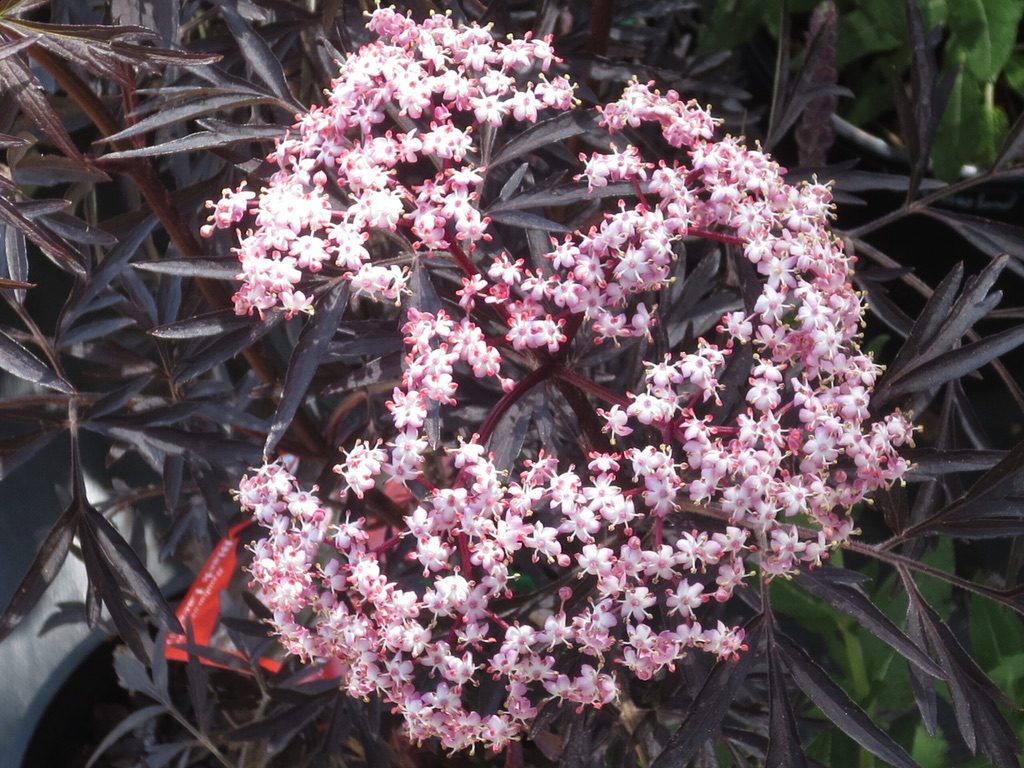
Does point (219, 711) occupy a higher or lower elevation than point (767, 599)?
lower

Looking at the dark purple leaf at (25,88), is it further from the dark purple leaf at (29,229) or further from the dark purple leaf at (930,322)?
the dark purple leaf at (930,322)

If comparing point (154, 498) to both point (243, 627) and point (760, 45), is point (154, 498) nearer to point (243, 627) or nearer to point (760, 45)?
point (243, 627)

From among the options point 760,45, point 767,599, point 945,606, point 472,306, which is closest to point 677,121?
point 472,306

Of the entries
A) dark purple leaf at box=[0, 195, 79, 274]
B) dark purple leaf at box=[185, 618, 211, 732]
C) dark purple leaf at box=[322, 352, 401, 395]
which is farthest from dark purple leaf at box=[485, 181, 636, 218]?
dark purple leaf at box=[185, 618, 211, 732]

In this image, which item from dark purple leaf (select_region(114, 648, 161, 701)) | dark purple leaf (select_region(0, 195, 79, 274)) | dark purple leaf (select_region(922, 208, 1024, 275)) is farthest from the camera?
dark purple leaf (select_region(114, 648, 161, 701))

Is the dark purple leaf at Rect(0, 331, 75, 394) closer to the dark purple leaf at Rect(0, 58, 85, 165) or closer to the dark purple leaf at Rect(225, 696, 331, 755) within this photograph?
the dark purple leaf at Rect(0, 58, 85, 165)

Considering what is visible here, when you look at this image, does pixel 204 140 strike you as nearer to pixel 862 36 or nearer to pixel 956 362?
pixel 956 362

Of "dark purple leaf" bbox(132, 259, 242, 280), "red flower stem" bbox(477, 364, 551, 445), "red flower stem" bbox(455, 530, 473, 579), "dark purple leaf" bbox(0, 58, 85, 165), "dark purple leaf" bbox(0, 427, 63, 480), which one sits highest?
"dark purple leaf" bbox(0, 58, 85, 165)

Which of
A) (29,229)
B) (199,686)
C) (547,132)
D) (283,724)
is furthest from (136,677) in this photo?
(547,132)
